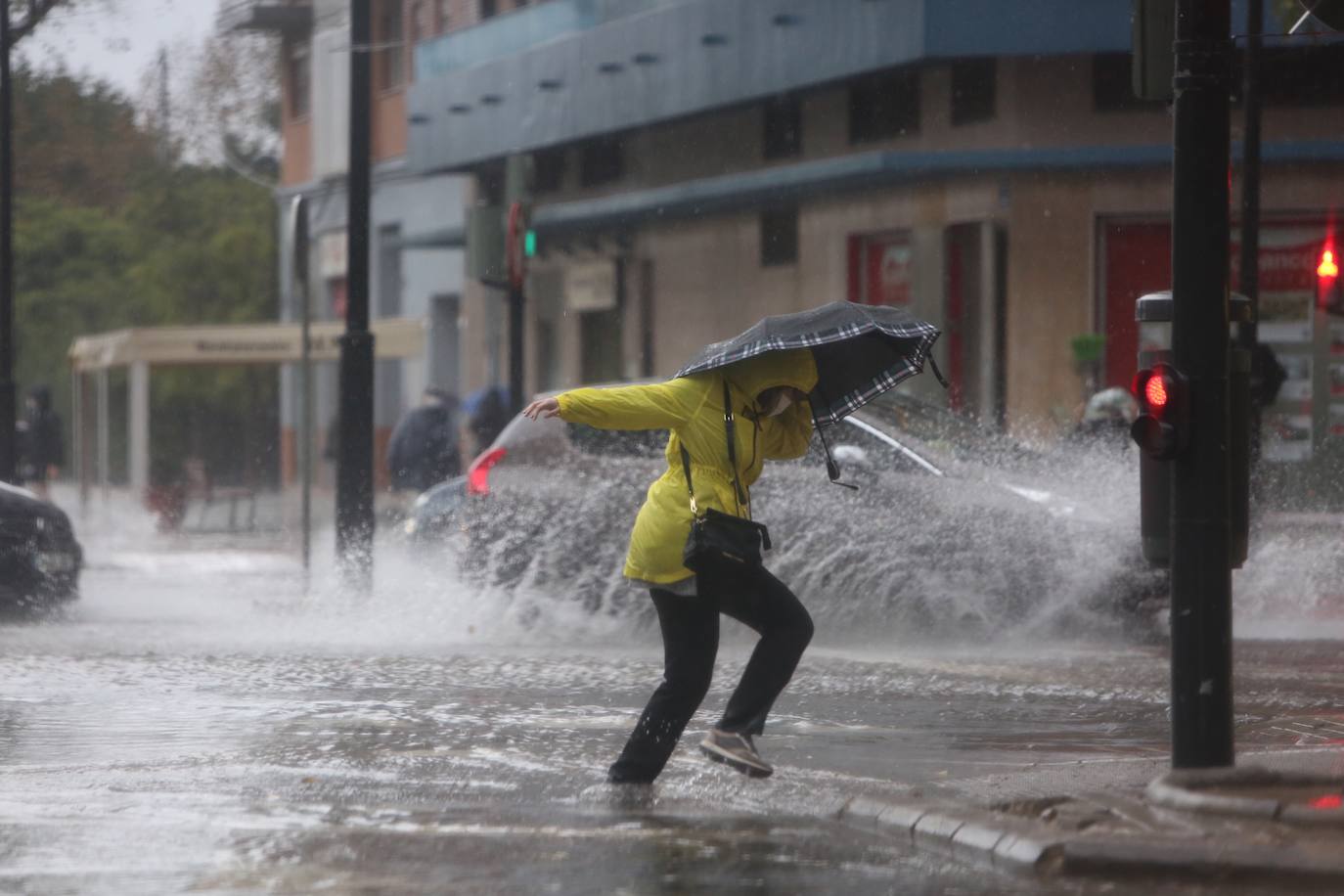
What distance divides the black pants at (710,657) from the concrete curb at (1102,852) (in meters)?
1.03

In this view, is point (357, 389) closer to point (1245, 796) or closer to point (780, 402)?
point (780, 402)

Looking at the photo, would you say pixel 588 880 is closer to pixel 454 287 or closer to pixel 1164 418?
pixel 1164 418

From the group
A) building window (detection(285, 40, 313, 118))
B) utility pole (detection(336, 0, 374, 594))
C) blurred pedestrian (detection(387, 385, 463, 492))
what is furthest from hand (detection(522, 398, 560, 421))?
building window (detection(285, 40, 313, 118))

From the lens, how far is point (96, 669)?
12023 mm

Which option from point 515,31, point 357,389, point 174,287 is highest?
point 515,31

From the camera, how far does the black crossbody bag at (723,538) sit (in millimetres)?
7762

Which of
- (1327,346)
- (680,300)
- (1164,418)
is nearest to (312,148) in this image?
(680,300)

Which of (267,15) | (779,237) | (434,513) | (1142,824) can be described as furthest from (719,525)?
(267,15)

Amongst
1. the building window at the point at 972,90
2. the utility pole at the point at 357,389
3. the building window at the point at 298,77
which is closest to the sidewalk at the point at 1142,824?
the utility pole at the point at 357,389

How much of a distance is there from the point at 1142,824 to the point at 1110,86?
20.0m

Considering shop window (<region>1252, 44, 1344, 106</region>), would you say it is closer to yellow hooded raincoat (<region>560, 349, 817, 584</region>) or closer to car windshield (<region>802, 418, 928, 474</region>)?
car windshield (<region>802, 418, 928, 474</region>)

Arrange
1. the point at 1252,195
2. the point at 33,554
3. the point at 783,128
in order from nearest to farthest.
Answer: the point at 33,554 → the point at 1252,195 → the point at 783,128

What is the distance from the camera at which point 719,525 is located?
7789 mm

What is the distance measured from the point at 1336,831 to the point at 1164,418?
52.3 inches
